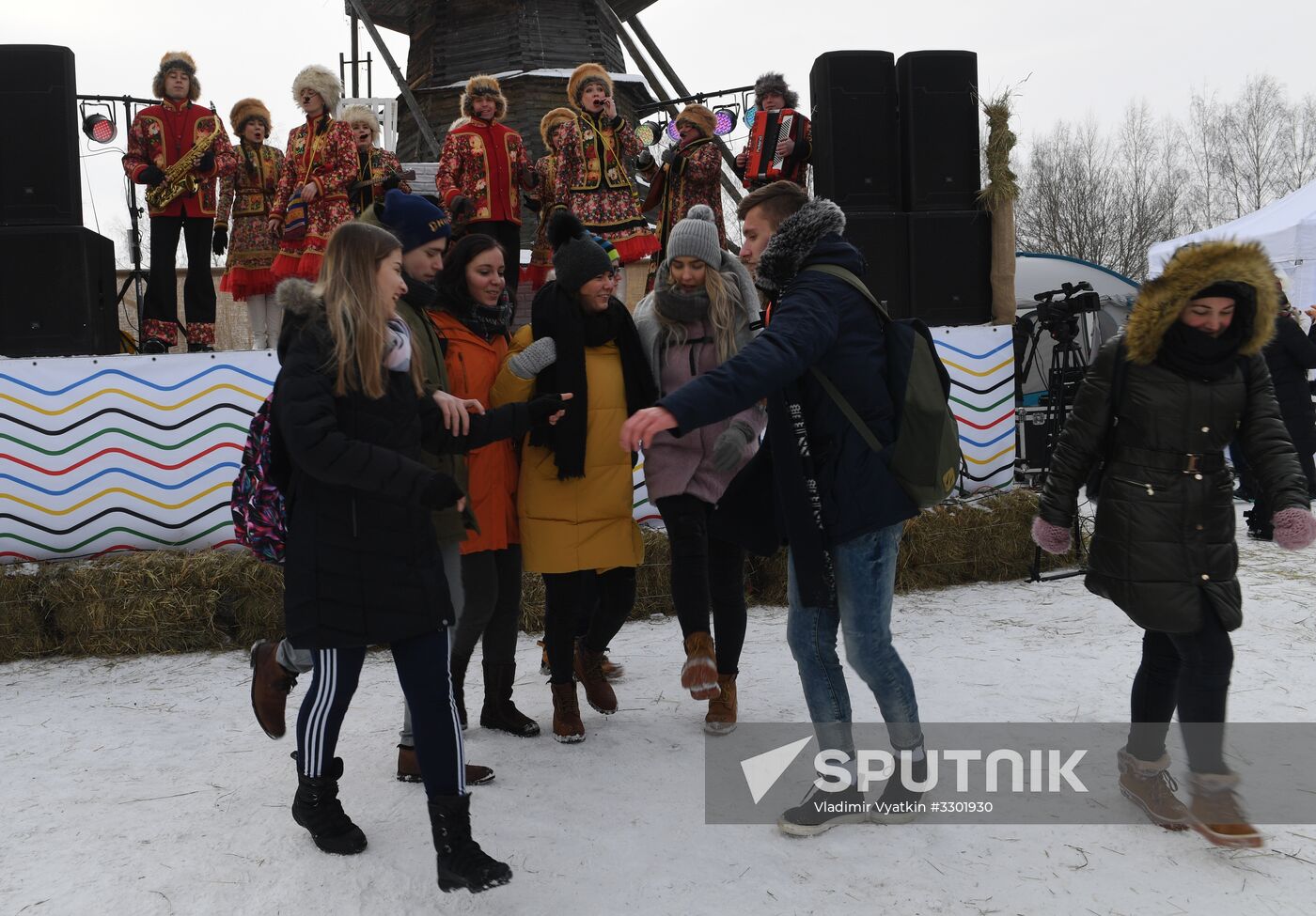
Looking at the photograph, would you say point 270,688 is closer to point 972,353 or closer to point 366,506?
point 366,506

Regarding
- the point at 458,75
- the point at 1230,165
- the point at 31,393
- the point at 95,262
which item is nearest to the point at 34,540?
the point at 31,393

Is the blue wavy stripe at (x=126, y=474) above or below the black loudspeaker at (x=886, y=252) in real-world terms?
below

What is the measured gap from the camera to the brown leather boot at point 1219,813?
274 centimetres

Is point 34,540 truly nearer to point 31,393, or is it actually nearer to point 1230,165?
point 31,393

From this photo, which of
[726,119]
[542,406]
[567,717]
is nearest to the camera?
[542,406]

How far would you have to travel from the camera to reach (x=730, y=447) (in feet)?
11.7

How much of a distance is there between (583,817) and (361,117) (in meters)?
5.68

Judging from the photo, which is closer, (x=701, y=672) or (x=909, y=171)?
(x=701, y=672)

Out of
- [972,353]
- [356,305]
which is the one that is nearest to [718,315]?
[356,305]

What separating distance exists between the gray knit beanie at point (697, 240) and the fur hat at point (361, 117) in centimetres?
419

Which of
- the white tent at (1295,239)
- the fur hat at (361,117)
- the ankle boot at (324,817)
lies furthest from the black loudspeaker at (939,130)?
the white tent at (1295,239)

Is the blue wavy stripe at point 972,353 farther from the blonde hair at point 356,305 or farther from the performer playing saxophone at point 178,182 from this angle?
the performer playing saxophone at point 178,182

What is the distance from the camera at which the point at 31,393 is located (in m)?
5.44

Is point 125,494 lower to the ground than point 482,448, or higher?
lower
